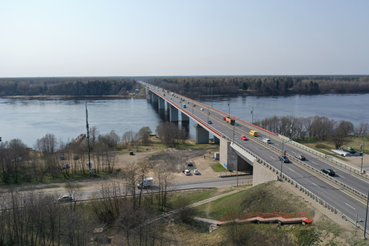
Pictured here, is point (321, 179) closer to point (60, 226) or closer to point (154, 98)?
point (60, 226)

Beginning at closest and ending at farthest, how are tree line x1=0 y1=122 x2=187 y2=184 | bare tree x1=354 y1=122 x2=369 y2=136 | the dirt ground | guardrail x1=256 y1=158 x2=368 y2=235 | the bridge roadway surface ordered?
1. guardrail x1=256 y1=158 x2=368 y2=235
2. the bridge roadway surface
3. tree line x1=0 y1=122 x2=187 y2=184
4. the dirt ground
5. bare tree x1=354 y1=122 x2=369 y2=136

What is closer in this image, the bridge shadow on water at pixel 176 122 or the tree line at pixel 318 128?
the tree line at pixel 318 128

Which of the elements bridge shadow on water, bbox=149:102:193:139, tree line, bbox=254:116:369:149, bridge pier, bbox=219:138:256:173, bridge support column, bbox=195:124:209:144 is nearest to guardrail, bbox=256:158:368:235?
bridge pier, bbox=219:138:256:173

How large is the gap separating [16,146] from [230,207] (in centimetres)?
3557

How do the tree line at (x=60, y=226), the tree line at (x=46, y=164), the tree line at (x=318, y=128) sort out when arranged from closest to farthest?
the tree line at (x=60, y=226) < the tree line at (x=46, y=164) < the tree line at (x=318, y=128)

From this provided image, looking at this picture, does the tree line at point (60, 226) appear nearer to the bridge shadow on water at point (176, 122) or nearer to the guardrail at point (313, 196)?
the guardrail at point (313, 196)

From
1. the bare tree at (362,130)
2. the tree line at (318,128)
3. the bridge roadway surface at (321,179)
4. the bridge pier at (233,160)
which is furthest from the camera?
the bare tree at (362,130)

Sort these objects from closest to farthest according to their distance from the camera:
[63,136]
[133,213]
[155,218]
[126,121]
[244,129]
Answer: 1. [133,213]
2. [155,218]
3. [244,129]
4. [63,136]
5. [126,121]

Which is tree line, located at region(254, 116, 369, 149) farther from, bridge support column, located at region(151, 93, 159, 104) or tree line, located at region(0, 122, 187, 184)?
bridge support column, located at region(151, 93, 159, 104)

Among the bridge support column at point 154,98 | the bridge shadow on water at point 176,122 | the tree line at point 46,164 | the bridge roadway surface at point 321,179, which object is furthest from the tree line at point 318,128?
the bridge support column at point 154,98

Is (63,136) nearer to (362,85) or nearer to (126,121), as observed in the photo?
(126,121)

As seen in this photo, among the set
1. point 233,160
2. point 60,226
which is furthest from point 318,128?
point 60,226

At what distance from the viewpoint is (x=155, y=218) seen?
25.0 metres

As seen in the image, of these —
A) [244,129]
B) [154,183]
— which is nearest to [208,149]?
[244,129]
